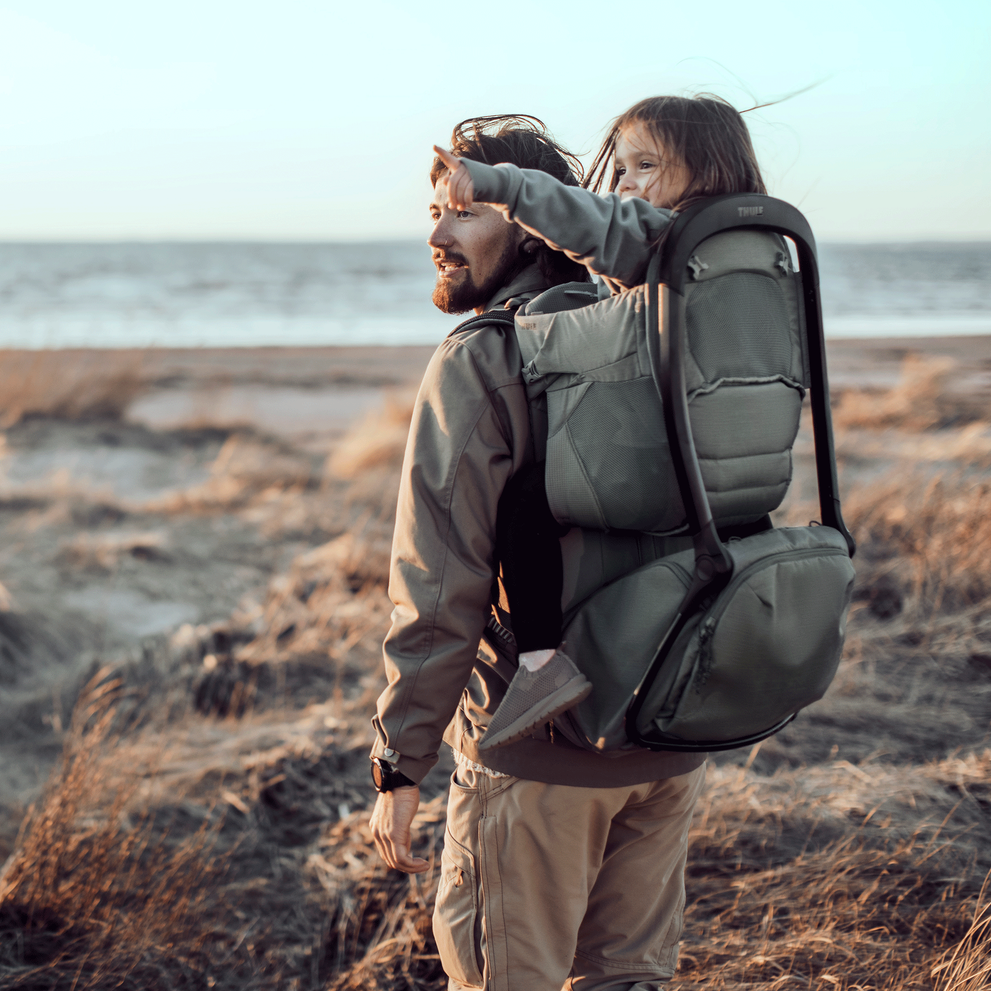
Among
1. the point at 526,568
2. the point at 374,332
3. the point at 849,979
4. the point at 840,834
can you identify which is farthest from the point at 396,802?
the point at 374,332

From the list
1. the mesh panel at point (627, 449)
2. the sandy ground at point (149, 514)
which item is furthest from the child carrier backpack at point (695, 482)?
the sandy ground at point (149, 514)

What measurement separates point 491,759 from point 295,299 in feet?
117

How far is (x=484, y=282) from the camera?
4.96 ft

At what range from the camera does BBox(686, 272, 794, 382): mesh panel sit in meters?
1.14

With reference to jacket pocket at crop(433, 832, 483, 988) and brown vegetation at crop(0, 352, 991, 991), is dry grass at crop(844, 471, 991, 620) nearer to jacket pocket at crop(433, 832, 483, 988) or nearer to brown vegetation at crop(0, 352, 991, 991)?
brown vegetation at crop(0, 352, 991, 991)

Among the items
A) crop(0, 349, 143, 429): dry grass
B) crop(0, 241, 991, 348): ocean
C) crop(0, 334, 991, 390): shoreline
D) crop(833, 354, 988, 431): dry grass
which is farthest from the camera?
crop(0, 241, 991, 348): ocean

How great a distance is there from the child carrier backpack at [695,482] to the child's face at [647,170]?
0.53 ft

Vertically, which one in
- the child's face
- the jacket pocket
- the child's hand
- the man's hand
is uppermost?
the child's face

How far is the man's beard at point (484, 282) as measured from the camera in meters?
1.51

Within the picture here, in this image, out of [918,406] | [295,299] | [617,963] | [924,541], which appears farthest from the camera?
[295,299]

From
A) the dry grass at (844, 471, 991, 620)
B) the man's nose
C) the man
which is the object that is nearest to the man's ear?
the man

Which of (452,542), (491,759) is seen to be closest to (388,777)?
(491,759)

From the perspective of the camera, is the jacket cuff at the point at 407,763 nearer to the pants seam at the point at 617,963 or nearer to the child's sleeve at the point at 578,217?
the pants seam at the point at 617,963

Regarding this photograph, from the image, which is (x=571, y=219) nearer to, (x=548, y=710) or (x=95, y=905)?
(x=548, y=710)
